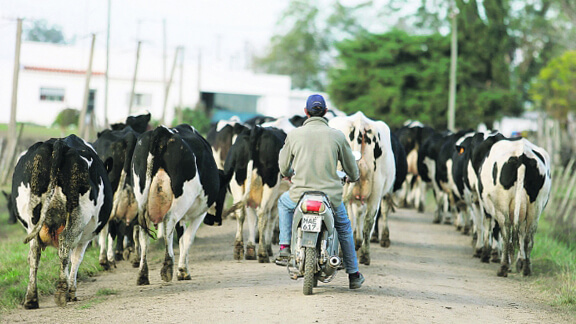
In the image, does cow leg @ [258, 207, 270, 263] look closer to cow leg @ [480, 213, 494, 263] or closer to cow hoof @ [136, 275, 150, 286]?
cow hoof @ [136, 275, 150, 286]

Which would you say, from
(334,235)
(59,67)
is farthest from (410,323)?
(59,67)

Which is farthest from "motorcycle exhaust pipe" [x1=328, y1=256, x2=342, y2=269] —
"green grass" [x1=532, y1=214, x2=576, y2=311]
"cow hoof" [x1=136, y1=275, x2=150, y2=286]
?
"green grass" [x1=532, y1=214, x2=576, y2=311]

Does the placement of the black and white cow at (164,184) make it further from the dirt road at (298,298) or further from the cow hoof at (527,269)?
the cow hoof at (527,269)

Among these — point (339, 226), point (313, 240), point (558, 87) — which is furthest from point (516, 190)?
point (558, 87)

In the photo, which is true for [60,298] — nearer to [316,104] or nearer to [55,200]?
[55,200]

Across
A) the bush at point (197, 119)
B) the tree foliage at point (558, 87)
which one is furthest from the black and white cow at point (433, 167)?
the bush at point (197, 119)

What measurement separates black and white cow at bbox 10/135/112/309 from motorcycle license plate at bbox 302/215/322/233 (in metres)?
2.30

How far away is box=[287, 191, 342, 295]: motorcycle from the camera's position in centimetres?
802

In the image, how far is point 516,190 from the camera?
11.3 meters

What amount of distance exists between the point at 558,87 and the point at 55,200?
113 ft

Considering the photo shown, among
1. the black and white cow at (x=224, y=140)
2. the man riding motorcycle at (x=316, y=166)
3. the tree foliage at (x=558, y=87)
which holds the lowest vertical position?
the man riding motorcycle at (x=316, y=166)

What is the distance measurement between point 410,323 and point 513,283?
13.1ft

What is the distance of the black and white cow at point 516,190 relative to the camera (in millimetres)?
11211

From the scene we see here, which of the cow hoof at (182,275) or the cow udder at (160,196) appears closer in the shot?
the cow udder at (160,196)
